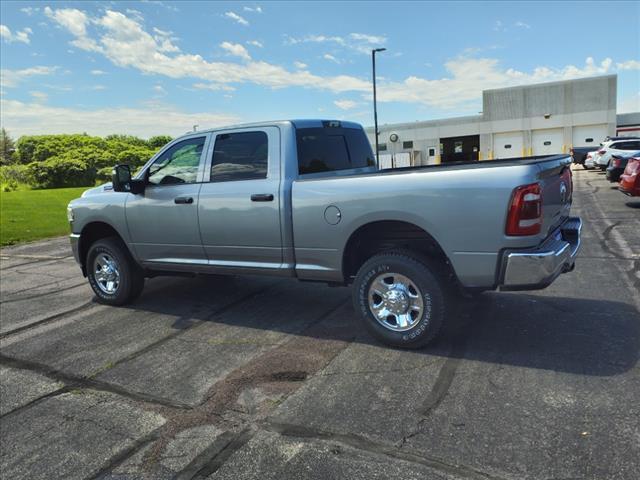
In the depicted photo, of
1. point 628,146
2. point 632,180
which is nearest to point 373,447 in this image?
point 632,180

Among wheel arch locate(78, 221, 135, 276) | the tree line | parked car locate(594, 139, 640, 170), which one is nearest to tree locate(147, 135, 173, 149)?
the tree line

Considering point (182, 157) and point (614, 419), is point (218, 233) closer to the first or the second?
point (182, 157)

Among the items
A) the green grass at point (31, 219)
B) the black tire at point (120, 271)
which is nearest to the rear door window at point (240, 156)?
the black tire at point (120, 271)

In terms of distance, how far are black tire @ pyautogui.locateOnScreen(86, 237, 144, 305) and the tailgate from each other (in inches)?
184

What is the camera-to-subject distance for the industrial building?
4509 centimetres

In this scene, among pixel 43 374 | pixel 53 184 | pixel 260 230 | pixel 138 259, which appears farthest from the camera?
pixel 53 184

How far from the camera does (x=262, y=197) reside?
15.8 feet

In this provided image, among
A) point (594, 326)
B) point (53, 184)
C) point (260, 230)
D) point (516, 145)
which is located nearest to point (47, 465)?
point (260, 230)

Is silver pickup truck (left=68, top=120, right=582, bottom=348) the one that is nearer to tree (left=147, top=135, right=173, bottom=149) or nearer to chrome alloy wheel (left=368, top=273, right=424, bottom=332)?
chrome alloy wheel (left=368, top=273, right=424, bottom=332)

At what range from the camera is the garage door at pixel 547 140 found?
4697 cm

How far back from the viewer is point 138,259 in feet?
19.7

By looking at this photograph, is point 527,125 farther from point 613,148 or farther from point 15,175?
point 15,175

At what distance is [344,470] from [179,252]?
3.58 meters

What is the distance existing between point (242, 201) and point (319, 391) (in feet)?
A: 6.99
